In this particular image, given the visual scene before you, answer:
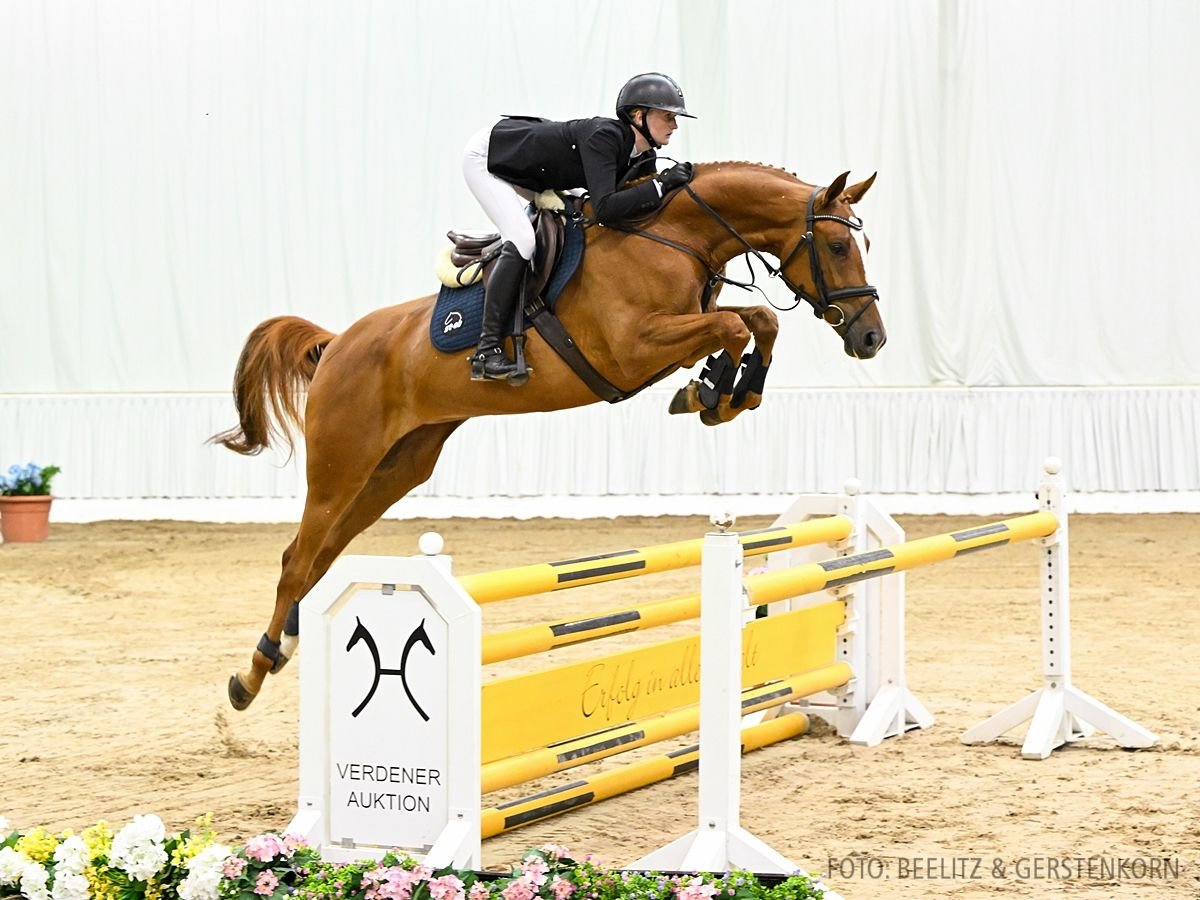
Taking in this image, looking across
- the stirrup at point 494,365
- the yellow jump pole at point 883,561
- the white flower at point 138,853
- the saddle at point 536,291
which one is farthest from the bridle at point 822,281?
the white flower at point 138,853

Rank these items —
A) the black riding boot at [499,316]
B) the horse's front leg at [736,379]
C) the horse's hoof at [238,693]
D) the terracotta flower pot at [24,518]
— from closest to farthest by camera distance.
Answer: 1. the horse's front leg at [736,379]
2. the black riding boot at [499,316]
3. the horse's hoof at [238,693]
4. the terracotta flower pot at [24,518]

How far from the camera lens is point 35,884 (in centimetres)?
249

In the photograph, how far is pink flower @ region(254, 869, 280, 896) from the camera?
244cm

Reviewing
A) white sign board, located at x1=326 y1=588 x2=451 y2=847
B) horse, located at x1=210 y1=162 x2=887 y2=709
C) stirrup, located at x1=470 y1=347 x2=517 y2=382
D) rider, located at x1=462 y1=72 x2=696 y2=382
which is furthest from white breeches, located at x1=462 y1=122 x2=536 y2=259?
white sign board, located at x1=326 y1=588 x2=451 y2=847

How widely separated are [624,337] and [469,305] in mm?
541

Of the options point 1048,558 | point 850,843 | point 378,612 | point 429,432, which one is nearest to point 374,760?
point 378,612

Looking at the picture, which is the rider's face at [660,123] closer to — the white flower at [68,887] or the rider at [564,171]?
the rider at [564,171]

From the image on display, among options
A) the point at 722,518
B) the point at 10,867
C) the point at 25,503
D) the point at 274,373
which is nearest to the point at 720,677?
the point at 722,518

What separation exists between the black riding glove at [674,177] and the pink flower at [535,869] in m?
2.02

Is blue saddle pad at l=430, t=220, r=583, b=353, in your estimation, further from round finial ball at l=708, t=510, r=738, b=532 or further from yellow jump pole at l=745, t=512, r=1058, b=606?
round finial ball at l=708, t=510, r=738, b=532

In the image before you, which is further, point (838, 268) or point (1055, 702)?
point (1055, 702)

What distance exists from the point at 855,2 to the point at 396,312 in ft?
23.8

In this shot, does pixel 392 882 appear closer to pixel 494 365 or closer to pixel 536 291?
pixel 494 365

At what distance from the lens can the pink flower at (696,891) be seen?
2.32 metres
